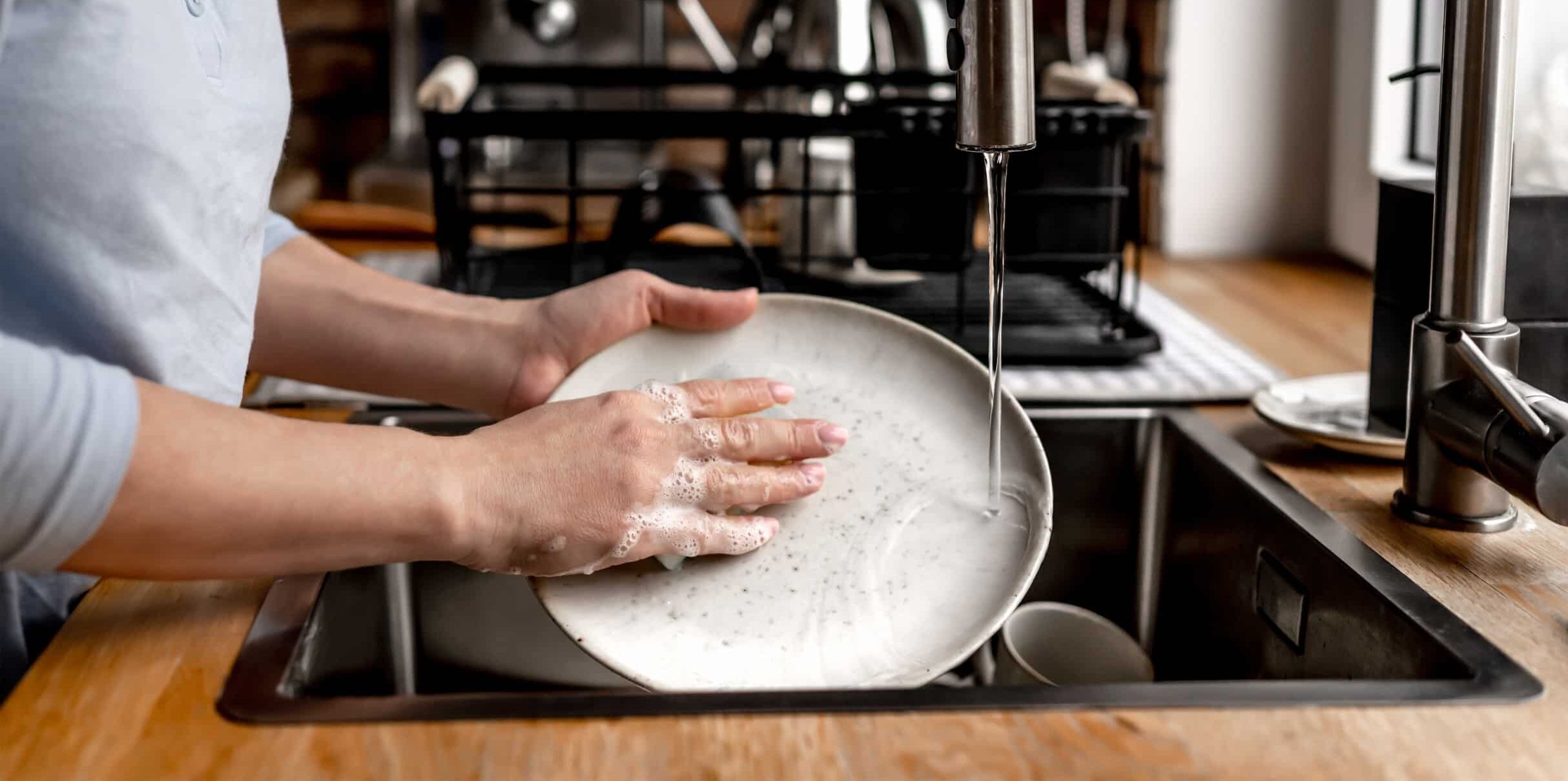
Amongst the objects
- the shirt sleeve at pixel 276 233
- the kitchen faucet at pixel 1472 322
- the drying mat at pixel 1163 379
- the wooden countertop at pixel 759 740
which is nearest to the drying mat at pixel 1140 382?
the drying mat at pixel 1163 379

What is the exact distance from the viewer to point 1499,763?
1.51 feet

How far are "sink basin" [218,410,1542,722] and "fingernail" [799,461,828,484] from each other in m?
0.15

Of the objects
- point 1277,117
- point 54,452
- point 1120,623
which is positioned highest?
point 1277,117

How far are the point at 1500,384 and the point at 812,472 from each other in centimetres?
31

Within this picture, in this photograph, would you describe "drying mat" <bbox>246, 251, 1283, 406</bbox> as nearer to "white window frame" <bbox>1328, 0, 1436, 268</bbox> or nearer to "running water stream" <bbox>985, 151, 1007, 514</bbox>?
"running water stream" <bbox>985, 151, 1007, 514</bbox>

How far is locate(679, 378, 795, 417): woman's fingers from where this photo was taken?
689 mm

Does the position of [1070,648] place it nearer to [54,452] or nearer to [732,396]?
[732,396]

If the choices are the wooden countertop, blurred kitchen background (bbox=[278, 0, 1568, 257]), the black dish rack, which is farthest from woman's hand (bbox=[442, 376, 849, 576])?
blurred kitchen background (bbox=[278, 0, 1568, 257])

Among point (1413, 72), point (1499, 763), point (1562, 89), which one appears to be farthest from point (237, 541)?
point (1562, 89)

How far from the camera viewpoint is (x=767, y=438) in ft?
2.20

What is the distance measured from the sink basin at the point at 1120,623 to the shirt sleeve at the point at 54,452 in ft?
0.31

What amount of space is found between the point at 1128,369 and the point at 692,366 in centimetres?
33

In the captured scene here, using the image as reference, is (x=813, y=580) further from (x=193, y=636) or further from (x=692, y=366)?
(x=193, y=636)

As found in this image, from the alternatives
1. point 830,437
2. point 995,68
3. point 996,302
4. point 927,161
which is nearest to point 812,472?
point 830,437
